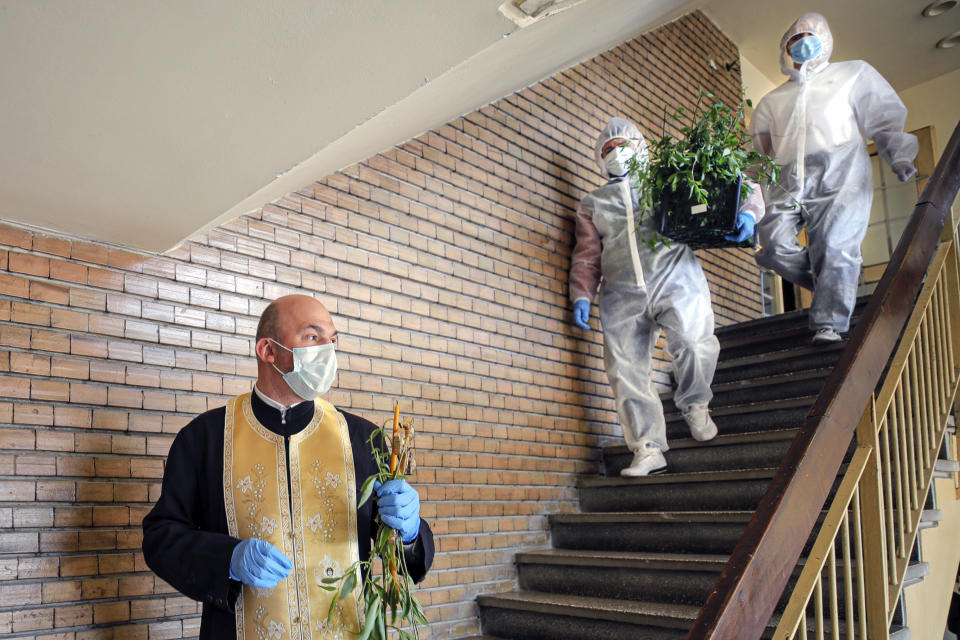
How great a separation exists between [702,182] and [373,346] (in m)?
1.61

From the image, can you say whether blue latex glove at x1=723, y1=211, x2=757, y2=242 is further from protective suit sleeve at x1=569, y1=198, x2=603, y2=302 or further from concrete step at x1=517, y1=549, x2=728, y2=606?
concrete step at x1=517, y1=549, x2=728, y2=606

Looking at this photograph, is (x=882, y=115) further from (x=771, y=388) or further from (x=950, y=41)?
(x=950, y=41)

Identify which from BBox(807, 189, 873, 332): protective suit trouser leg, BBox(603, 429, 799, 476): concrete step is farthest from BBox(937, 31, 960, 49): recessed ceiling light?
BBox(603, 429, 799, 476): concrete step

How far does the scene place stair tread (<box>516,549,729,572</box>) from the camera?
9.74 feet

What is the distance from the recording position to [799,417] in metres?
3.59

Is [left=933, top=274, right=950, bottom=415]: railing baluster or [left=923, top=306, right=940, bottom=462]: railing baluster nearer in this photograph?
[left=923, top=306, right=940, bottom=462]: railing baluster

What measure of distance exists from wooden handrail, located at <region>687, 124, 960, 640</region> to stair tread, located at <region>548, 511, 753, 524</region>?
91 cm

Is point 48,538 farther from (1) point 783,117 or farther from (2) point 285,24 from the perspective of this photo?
(1) point 783,117

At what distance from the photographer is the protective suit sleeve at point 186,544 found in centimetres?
176

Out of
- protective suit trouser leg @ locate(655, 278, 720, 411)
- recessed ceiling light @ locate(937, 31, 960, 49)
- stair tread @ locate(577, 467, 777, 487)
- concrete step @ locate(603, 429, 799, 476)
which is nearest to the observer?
stair tread @ locate(577, 467, 777, 487)

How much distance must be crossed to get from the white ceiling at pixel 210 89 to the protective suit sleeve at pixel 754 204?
1.52 metres

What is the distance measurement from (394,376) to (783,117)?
96.5 inches

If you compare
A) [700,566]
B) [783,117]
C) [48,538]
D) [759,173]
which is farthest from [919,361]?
[48,538]

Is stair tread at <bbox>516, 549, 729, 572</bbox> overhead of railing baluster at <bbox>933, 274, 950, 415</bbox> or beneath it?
beneath
